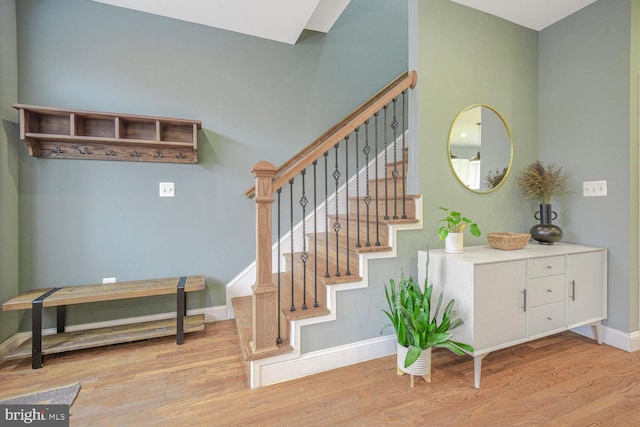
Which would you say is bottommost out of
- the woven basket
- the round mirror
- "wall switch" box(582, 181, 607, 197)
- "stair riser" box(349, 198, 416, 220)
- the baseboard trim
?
the baseboard trim

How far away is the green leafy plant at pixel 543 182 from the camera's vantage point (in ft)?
7.79

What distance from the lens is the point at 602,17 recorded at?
2176 mm

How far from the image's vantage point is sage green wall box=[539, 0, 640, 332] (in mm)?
2068

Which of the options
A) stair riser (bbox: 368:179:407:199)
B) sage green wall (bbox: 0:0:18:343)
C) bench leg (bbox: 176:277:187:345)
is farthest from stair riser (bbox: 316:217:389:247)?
sage green wall (bbox: 0:0:18:343)

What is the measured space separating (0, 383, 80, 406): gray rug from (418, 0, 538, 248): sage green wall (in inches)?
98.3

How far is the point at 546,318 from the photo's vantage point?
1.94 meters

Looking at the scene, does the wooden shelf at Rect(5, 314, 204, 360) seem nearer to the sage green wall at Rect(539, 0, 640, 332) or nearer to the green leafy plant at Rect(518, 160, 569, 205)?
the green leafy plant at Rect(518, 160, 569, 205)

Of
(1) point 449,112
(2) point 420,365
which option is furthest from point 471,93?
(2) point 420,365

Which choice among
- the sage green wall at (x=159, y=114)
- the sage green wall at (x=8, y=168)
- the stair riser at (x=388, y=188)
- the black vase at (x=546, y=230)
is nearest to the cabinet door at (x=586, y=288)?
the black vase at (x=546, y=230)

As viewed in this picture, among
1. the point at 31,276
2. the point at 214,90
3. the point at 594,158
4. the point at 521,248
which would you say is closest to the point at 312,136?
the point at 214,90

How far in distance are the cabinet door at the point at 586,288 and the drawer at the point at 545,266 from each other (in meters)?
0.10

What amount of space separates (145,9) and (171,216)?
6.05 ft

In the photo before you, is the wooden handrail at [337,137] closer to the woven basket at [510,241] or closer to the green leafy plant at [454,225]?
the green leafy plant at [454,225]

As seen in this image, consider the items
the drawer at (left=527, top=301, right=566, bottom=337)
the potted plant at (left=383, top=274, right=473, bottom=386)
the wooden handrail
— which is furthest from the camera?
the drawer at (left=527, top=301, right=566, bottom=337)
